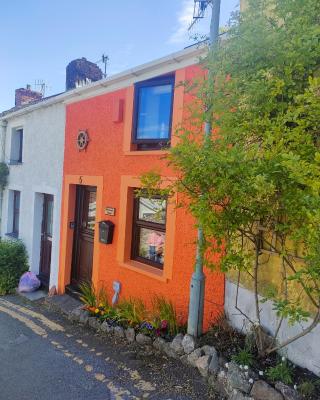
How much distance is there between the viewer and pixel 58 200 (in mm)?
7855

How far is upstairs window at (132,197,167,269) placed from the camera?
573 centimetres

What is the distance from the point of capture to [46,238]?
8.95 m

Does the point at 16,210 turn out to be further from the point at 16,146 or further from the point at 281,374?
the point at 281,374

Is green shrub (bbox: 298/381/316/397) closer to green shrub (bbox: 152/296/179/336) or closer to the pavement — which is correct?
the pavement

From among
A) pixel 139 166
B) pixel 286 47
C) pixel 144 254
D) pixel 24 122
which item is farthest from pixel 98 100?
pixel 286 47

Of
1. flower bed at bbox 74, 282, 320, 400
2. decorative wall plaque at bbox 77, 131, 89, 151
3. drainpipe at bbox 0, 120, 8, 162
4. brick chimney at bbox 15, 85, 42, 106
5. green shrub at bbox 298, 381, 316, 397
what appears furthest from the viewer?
brick chimney at bbox 15, 85, 42, 106

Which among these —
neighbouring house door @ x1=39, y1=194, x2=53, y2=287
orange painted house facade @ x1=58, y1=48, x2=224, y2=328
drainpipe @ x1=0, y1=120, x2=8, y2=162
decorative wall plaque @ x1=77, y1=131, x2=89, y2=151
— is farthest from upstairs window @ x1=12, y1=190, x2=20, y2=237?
decorative wall plaque @ x1=77, y1=131, x2=89, y2=151

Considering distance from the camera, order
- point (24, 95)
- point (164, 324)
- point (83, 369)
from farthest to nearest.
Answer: point (24, 95) → point (164, 324) → point (83, 369)

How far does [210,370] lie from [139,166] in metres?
3.35

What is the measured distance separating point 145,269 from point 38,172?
4.67m

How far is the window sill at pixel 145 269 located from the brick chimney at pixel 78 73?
221 inches

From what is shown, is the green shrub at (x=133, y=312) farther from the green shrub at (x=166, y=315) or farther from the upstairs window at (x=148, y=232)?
the upstairs window at (x=148, y=232)

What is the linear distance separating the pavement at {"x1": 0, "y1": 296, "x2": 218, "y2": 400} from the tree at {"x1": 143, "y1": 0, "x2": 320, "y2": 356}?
1.73m

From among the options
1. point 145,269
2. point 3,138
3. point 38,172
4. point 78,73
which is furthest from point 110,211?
point 3,138
